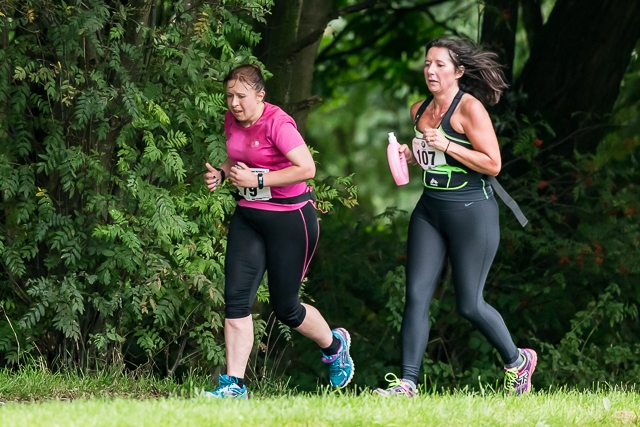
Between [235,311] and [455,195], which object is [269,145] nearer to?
[235,311]

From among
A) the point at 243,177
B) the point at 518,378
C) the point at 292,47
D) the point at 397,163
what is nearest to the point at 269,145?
the point at 243,177

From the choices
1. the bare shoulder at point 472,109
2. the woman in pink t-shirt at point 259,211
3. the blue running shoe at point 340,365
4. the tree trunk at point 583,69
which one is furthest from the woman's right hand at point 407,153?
the tree trunk at point 583,69

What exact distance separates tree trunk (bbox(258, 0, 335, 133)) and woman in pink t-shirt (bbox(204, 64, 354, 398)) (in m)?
2.98

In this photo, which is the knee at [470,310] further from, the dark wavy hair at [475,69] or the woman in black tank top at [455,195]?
the dark wavy hair at [475,69]

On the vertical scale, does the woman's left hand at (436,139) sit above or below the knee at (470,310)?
above

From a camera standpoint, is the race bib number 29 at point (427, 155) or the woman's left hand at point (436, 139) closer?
the woman's left hand at point (436, 139)

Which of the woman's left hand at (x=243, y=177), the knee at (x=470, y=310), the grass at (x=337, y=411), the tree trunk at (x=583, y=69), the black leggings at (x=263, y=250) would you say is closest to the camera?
the grass at (x=337, y=411)

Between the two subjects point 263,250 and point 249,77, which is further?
point 263,250

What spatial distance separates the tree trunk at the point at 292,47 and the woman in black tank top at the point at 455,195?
9.93ft

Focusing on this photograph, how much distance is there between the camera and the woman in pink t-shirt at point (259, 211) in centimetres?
599

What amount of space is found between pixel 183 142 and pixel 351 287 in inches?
184

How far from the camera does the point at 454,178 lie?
6.15 meters

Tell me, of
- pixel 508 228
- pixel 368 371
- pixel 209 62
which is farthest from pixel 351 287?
pixel 209 62

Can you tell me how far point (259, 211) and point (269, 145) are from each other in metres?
0.39
